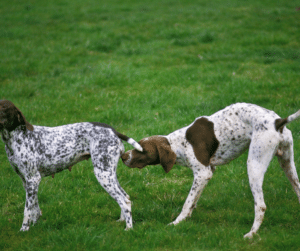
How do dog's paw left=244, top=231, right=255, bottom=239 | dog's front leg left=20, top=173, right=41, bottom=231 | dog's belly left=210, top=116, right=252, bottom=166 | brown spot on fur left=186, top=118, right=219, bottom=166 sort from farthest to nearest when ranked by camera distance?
brown spot on fur left=186, top=118, right=219, bottom=166 < dog's belly left=210, top=116, right=252, bottom=166 < dog's front leg left=20, top=173, right=41, bottom=231 < dog's paw left=244, top=231, right=255, bottom=239

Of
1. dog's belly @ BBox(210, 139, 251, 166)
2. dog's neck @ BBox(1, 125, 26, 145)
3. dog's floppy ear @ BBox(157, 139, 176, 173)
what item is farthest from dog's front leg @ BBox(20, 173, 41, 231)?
dog's belly @ BBox(210, 139, 251, 166)

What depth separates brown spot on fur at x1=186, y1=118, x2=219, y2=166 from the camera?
4.75m

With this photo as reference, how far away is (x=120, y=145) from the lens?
15.3ft

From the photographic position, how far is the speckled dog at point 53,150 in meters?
4.45

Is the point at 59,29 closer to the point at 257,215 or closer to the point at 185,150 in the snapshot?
the point at 185,150

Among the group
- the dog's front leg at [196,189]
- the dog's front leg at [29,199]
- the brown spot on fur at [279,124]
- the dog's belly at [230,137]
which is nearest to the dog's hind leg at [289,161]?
the brown spot on fur at [279,124]

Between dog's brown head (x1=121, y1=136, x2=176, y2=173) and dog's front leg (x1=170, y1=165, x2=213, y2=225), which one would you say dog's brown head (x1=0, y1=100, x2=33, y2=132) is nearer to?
dog's brown head (x1=121, y1=136, x2=176, y2=173)

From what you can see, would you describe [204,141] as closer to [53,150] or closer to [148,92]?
[53,150]

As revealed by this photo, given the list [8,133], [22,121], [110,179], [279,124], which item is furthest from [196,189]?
[8,133]

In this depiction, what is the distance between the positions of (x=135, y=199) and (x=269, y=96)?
430 cm

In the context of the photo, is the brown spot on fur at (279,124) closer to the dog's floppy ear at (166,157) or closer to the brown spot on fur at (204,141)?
the brown spot on fur at (204,141)

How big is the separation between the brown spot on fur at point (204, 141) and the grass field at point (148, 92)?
0.78m

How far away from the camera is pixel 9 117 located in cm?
439

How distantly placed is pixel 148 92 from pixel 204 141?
411cm
